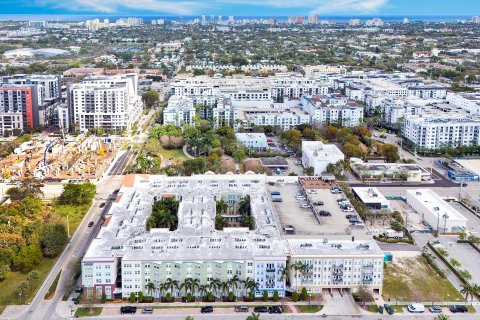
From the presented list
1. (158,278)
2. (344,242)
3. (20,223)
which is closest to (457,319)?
(344,242)

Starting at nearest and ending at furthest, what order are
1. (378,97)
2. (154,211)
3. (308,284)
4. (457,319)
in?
1. (457,319)
2. (308,284)
3. (154,211)
4. (378,97)

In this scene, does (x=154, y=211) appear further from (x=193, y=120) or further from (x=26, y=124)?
(x=26, y=124)

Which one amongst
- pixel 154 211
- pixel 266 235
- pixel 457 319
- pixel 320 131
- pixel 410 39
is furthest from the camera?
pixel 410 39

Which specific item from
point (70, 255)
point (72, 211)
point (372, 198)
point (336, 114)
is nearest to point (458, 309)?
point (372, 198)

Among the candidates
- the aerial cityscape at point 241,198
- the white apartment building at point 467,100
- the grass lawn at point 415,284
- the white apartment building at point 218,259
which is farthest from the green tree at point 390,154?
the white apartment building at point 218,259

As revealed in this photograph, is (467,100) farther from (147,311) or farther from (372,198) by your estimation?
(147,311)

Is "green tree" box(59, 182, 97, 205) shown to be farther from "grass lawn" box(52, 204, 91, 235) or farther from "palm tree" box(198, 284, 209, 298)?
"palm tree" box(198, 284, 209, 298)

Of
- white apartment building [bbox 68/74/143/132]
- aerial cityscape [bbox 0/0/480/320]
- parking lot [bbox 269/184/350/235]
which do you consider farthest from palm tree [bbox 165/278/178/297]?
white apartment building [bbox 68/74/143/132]
